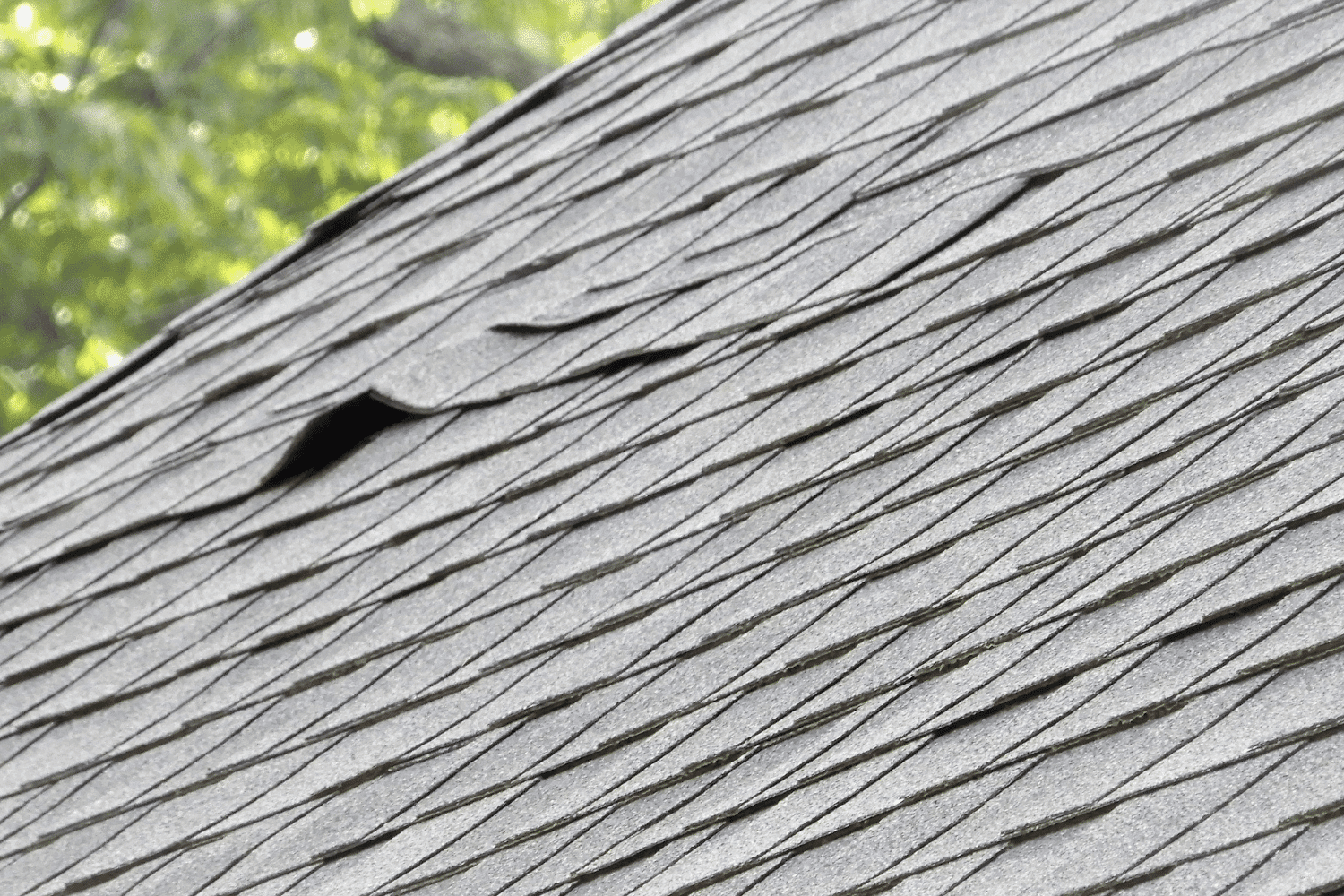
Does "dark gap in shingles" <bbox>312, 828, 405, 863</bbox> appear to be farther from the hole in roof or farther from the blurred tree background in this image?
the blurred tree background

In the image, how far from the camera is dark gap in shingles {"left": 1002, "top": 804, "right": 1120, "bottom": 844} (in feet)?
5.50

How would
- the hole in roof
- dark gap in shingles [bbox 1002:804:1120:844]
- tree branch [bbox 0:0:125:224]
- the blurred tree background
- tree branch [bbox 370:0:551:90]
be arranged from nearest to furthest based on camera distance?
1. dark gap in shingles [bbox 1002:804:1120:844]
2. the hole in roof
3. the blurred tree background
4. tree branch [bbox 0:0:125:224]
5. tree branch [bbox 370:0:551:90]

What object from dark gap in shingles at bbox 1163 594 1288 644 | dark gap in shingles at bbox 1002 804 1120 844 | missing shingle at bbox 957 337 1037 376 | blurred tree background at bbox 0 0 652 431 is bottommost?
dark gap in shingles at bbox 1002 804 1120 844

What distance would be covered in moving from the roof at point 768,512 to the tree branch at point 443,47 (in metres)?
7.39

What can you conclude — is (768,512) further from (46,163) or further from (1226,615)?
(46,163)

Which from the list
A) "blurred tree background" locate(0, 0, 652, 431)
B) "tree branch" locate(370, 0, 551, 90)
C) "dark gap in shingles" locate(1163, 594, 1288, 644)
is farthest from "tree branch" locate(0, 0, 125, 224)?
"dark gap in shingles" locate(1163, 594, 1288, 644)

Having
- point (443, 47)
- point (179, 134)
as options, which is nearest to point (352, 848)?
point (179, 134)

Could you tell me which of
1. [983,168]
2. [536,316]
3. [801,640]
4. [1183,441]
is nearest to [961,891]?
[801,640]

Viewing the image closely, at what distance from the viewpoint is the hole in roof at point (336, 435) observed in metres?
3.04

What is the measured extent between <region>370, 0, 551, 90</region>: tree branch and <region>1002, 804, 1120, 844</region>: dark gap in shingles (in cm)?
952

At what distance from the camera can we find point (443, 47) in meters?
10.8

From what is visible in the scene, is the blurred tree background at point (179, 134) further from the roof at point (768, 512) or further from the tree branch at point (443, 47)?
the roof at point (768, 512)

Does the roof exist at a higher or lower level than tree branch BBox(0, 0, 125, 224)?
lower

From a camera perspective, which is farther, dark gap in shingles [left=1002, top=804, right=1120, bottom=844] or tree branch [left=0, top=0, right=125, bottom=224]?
tree branch [left=0, top=0, right=125, bottom=224]
